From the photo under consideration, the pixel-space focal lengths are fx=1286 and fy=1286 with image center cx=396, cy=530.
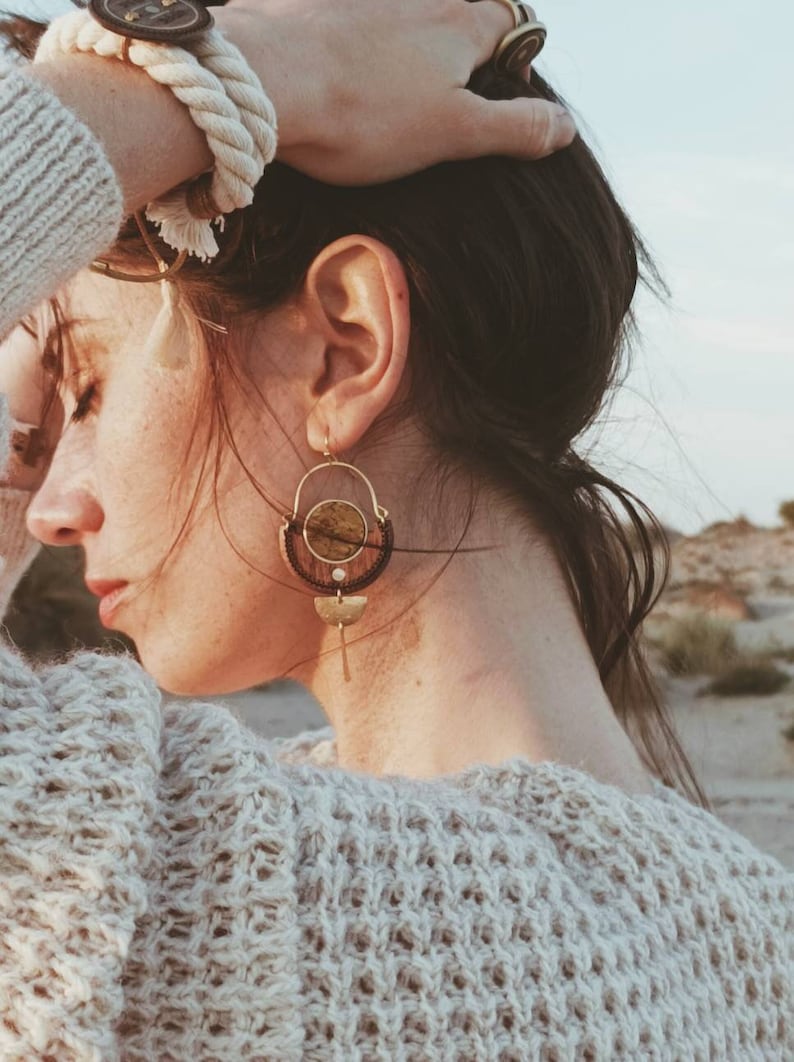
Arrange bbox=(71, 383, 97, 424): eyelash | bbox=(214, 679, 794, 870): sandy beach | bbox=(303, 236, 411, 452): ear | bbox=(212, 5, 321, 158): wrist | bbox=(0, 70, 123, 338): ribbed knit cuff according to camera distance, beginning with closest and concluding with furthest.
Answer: bbox=(0, 70, 123, 338): ribbed knit cuff
bbox=(212, 5, 321, 158): wrist
bbox=(303, 236, 411, 452): ear
bbox=(71, 383, 97, 424): eyelash
bbox=(214, 679, 794, 870): sandy beach

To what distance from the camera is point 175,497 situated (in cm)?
170

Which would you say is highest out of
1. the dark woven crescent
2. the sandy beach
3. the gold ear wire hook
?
the gold ear wire hook

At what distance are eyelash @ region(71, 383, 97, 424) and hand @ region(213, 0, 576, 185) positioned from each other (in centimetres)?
45

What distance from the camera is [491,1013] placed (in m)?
1.24

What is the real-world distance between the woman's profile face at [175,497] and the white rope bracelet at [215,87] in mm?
288

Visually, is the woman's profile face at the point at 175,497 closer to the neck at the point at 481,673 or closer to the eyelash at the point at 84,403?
the eyelash at the point at 84,403

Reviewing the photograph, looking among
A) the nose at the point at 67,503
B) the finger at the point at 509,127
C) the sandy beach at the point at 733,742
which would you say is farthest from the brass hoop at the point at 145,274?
the sandy beach at the point at 733,742

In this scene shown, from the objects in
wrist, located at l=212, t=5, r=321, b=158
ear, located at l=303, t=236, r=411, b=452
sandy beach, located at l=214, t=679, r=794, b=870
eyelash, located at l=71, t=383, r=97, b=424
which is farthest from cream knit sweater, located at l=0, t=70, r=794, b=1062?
sandy beach, located at l=214, t=679, r=794, b=870

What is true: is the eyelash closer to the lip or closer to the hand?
the lip

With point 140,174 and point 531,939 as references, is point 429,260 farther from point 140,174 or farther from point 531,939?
point 531,939

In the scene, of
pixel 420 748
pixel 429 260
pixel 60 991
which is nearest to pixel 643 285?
pixel 429 260

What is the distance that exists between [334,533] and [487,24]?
27.5 inches

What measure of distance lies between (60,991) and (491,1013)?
0.42 meters

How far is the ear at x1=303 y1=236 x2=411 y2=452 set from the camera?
1.58 meters
